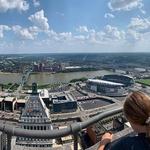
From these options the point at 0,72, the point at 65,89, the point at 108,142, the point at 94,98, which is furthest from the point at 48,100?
the point at 0,72

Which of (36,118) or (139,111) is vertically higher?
(139,111)

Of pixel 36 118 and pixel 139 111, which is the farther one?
pixel 36 118

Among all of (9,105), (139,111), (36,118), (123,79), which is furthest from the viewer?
(123,79)

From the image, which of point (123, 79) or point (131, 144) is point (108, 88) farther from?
point (131, 144)

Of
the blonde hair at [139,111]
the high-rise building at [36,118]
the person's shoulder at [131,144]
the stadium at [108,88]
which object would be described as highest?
the blonde hair at [139,111]

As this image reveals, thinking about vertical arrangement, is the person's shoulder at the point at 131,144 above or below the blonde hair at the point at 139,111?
below

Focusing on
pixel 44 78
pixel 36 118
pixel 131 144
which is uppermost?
pixel 131 144

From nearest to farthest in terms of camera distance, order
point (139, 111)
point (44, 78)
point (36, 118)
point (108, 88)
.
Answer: point (139, 111)
point (36, 118)
point (108, 88)
point (44, 78)

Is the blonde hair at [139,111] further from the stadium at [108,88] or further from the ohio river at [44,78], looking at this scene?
the ohio river at [44,78]

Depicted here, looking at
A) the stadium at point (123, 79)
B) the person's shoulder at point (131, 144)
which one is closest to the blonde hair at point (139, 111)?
the person's shoulder at point (131, 144)

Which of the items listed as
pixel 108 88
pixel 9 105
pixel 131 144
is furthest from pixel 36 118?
pixel 108 88

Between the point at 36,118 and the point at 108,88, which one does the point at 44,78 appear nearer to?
the point at 108,88
